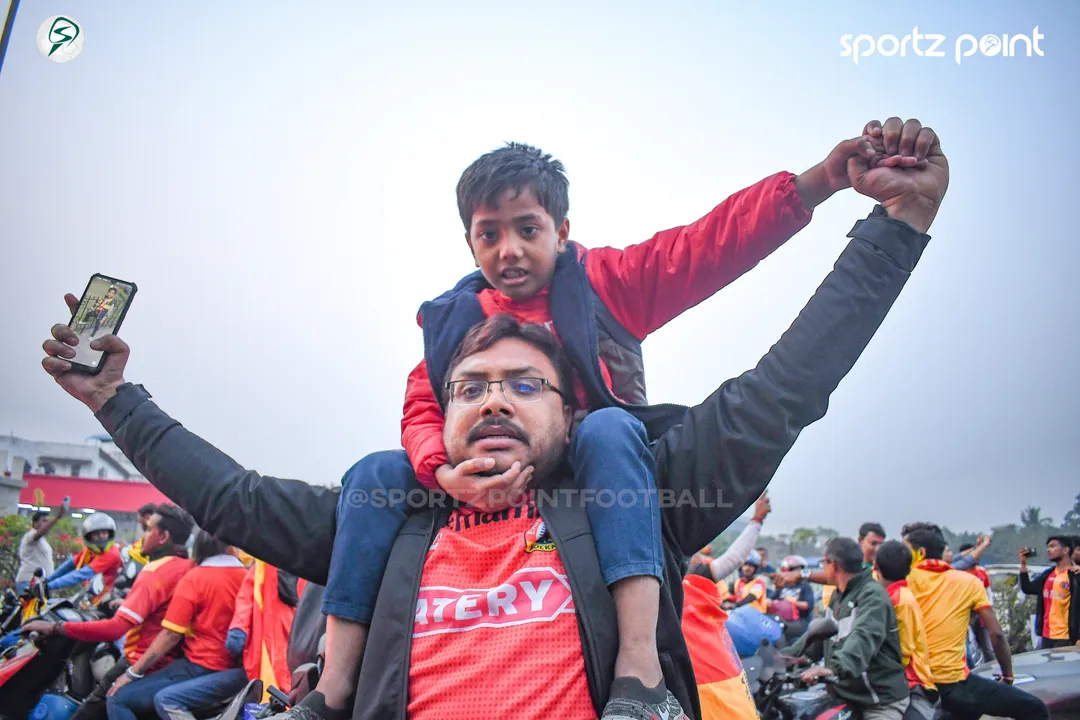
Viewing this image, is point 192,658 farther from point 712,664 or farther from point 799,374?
point 799,374

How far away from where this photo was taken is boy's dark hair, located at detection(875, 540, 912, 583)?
252 inches

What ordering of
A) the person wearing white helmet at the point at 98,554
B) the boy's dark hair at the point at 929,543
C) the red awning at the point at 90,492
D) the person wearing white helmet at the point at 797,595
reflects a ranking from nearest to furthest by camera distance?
the boy's dark hair at the point at 929,543 < the person wearing white helmet at the point at 98,554 < the person wearing white helmet at the point at 797,595 < the red awning at the point at 90,492

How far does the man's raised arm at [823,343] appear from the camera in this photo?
1.86 metres

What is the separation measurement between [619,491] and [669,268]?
0.93 m

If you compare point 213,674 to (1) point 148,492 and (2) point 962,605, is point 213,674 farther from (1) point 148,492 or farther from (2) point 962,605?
(1) point 148,492

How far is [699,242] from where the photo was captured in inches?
96.4

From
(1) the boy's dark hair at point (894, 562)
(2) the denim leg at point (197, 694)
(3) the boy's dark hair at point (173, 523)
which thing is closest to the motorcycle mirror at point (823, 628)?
(1) the boy's dark hair at point (894, 562)

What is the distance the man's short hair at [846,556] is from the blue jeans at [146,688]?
17.3ft

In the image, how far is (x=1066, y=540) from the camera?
955 centimetres

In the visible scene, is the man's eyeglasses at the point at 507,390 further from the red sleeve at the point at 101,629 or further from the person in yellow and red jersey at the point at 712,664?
the red sleeve at the point at 101,629

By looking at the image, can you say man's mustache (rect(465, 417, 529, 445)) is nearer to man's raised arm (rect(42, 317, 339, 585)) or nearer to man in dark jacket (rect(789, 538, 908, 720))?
man's raised arm (rect(42, 317, 339, 585))

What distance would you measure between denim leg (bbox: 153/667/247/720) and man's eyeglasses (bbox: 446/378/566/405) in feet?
16.2

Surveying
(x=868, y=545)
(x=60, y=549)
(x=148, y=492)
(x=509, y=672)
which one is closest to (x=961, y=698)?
(x=868, y=545)

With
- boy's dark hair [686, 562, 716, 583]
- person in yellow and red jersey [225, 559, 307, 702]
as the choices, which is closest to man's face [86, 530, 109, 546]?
person in yellow and red jersey [225, 559, 307, 702]
